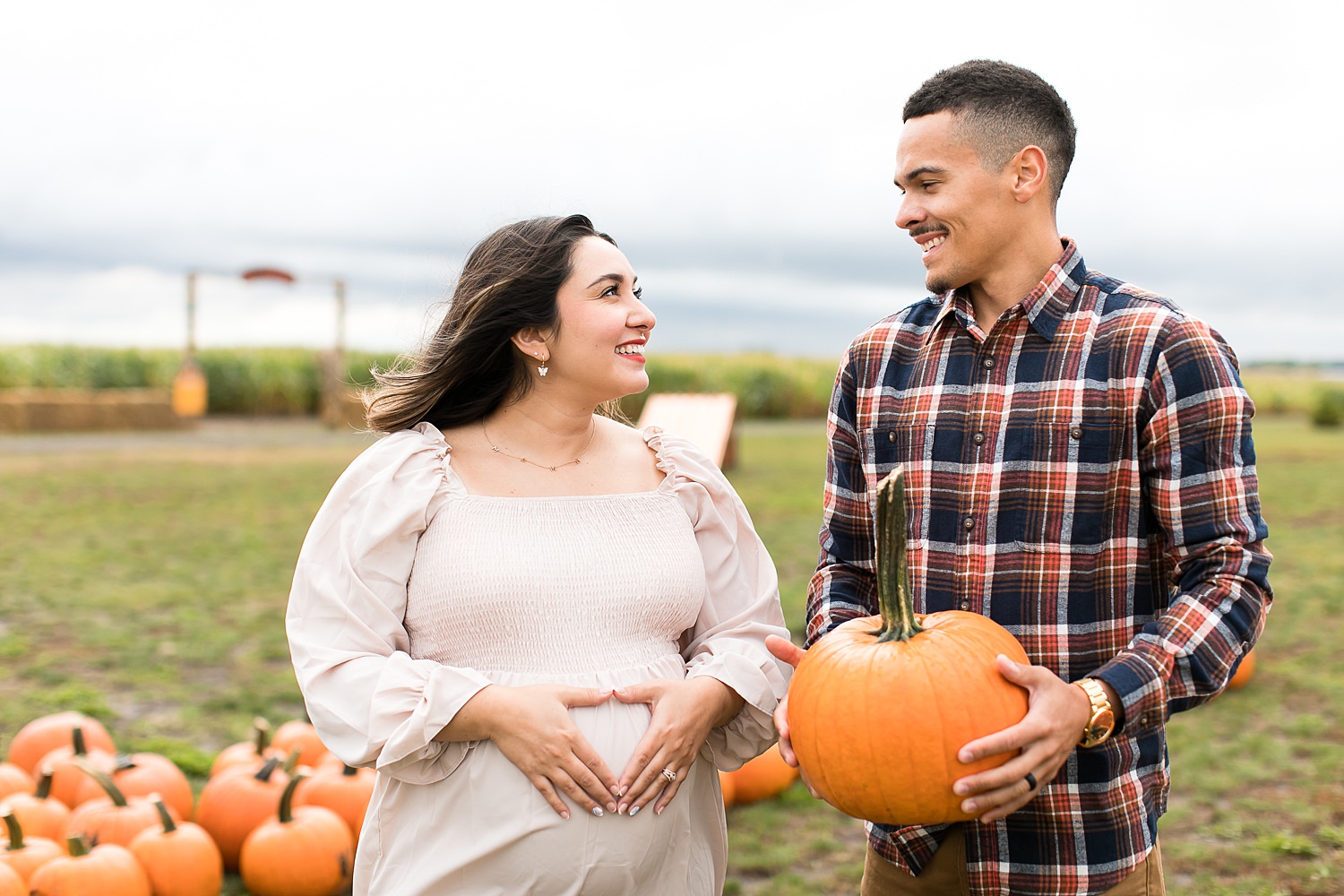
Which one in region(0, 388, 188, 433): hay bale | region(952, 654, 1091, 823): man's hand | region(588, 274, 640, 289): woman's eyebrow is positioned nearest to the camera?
region(952, 654, 1091, 823): man's hand

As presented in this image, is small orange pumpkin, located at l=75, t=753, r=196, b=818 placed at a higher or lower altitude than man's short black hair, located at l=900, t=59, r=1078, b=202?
lower

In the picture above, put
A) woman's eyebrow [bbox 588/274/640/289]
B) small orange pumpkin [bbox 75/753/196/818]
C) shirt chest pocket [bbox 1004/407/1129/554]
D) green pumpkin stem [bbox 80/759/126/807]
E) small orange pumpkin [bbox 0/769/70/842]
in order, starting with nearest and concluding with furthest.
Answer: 1. shirt chest pocket [bbox 1004/407/1129/554]
2. woman's eyebrow [bbox 588/274/640/289]
3. green pumpkin stem [bbox 80/759/126/807]
4. small orange pumpkin [bbox 0/769/70/842]
5. small orange pumpkin [bbox 75/753/196/818]

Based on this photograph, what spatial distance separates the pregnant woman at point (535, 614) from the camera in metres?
2.36

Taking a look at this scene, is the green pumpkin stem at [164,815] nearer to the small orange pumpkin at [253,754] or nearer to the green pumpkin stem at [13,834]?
the green pumpkin stem at [13,834]

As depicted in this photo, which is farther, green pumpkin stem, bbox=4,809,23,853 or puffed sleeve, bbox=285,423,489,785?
green pumpkin stem, bbox=4,809,23,853

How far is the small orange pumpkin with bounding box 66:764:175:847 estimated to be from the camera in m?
3.72

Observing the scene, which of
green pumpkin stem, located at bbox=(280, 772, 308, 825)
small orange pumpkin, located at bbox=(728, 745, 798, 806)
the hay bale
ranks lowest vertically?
the hay bale

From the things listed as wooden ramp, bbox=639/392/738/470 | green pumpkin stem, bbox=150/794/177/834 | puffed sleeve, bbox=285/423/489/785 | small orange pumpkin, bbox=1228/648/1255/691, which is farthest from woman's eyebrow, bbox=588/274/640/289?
wooden ramp, bbox=639/392/738/470

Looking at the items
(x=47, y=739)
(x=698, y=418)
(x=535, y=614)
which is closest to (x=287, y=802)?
(x=47, y=739)

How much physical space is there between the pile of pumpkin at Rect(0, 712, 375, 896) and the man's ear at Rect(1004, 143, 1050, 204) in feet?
10.1

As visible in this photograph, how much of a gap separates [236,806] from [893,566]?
3.03m

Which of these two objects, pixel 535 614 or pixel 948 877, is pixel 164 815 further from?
pixel 948 877

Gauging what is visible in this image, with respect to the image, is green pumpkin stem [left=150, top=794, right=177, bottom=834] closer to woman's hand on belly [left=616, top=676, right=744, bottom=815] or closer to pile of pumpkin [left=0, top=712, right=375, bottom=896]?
pile of pumpkin [left=0, top=712, right=375, bottom=896]

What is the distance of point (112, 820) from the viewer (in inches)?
147
